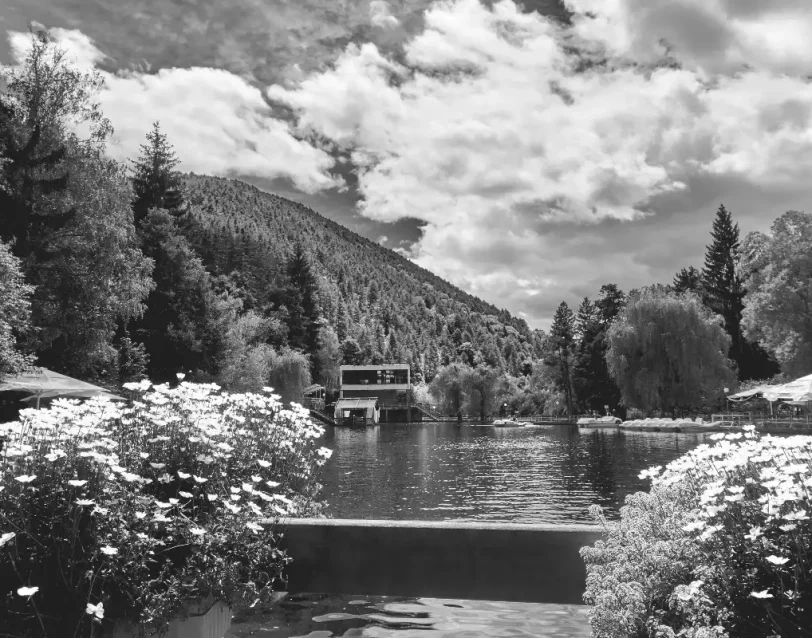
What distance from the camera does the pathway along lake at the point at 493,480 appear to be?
43.5ft

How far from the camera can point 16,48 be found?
19.1 m

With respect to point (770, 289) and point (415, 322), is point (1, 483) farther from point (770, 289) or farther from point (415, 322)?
point (415, 322)

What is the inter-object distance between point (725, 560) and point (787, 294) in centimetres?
3301

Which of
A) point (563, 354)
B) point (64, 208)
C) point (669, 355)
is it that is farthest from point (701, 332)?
point (64, 208)

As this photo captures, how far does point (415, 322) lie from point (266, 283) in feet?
272

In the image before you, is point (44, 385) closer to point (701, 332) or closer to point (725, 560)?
point (725, 560)

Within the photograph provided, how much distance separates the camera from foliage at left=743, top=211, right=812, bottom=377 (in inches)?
1179

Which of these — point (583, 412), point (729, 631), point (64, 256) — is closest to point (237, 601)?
point (729, 631)

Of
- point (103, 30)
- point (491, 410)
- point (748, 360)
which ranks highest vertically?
point (103, 30)

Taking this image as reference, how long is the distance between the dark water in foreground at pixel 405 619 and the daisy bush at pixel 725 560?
1230 mm

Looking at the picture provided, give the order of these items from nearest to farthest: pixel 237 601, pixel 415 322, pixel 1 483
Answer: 1. pixel 1 483
2. pixel 237 601
3. pixel 415 322

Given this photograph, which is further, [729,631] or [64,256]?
[64,256]

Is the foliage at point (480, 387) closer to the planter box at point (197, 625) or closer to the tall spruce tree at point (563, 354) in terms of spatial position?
the tall spruce tree at point (563, 354)

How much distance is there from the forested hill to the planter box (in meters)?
62.1
